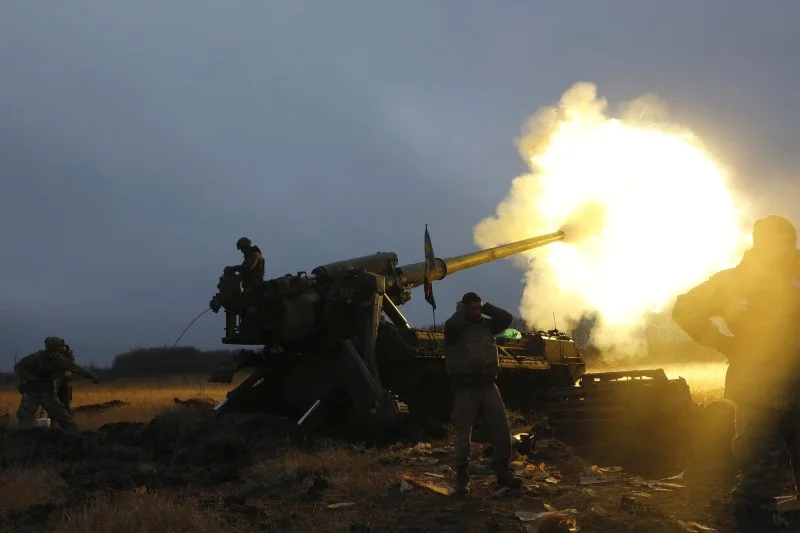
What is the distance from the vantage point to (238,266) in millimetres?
11570

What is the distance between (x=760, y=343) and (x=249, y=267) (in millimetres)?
8943

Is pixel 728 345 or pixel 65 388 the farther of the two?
pixel 65 388

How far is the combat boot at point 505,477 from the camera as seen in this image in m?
7.00

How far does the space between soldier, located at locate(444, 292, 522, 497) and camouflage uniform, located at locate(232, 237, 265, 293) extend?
527cm

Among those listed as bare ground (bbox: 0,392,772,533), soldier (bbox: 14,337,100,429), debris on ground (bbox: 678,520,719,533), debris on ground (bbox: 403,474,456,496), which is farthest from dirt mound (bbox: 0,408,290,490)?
debris on ground (bbox: 678,520,719,533)

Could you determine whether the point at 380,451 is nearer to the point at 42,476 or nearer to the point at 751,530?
the point at 42,476

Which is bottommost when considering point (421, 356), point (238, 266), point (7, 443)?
point (7, 443)

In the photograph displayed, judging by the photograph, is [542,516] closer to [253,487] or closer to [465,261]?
[253,487]

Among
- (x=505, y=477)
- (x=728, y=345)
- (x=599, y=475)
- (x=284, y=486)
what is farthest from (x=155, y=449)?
(x=728, y=345)

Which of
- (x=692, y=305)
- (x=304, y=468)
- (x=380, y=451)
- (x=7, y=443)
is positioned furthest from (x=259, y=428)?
(x=692, y=305)

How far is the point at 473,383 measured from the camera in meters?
7.23

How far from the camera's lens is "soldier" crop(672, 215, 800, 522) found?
13.9ft

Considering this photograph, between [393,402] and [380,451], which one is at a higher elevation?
[393,402]

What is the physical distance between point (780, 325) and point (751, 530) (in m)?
1.41
